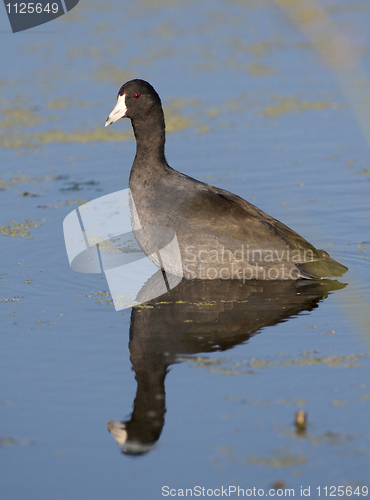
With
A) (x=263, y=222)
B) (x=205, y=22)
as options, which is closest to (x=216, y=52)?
(x=205, y=22)

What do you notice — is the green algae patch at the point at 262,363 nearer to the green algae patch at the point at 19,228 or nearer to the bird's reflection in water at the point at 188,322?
the bird's reflection in water at the point at 188,322

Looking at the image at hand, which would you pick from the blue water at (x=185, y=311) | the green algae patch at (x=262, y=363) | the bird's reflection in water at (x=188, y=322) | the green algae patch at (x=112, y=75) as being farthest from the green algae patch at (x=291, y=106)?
the green algae patch at (x=262, y=363)

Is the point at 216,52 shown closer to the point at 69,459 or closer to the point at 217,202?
the point at 217,202

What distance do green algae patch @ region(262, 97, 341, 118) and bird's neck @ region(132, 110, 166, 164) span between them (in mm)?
4787

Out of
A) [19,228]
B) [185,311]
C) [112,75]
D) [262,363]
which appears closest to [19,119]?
[112,75]

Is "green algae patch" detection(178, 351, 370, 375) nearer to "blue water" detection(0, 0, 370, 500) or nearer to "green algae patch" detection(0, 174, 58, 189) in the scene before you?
"blue water" detection(0, 0, 370, 500)

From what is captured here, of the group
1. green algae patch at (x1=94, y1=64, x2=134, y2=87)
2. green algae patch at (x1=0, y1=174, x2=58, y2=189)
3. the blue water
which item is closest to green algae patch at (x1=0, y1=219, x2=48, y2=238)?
the blue water

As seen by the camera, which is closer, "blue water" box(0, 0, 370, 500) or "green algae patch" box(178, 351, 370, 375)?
"blue water" box(0, 0, 370, 500)

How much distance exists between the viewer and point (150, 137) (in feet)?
17.0

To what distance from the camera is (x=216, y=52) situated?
13.3 m

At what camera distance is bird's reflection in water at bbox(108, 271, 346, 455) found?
2.96m

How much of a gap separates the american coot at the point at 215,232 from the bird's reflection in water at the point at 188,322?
12 centimetres

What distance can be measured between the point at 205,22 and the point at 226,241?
41.7 ft

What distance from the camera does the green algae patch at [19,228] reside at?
244 inches
